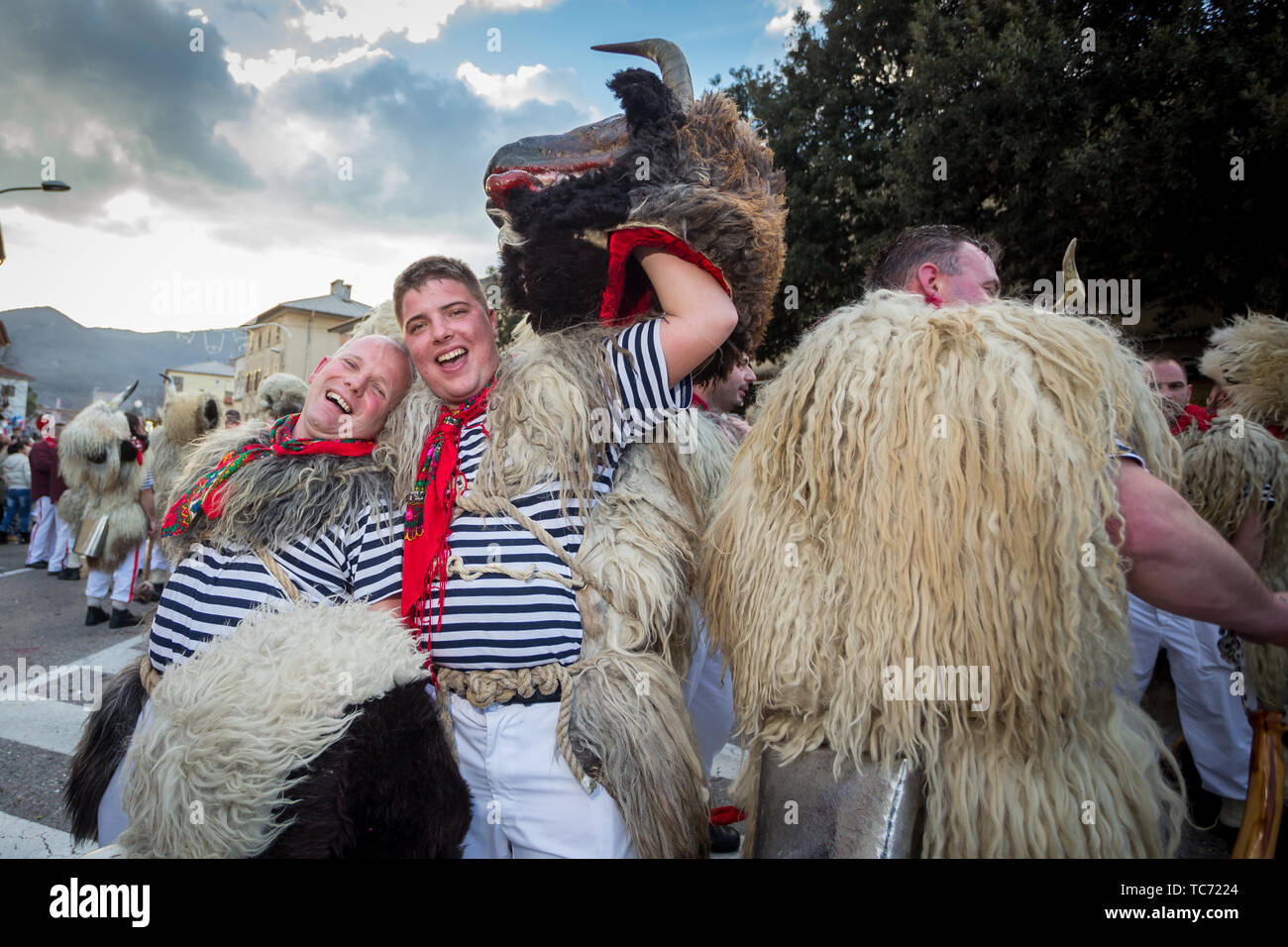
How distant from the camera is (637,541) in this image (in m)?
1.88

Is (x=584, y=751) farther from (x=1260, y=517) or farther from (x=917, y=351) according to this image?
(x=1260, y=517)

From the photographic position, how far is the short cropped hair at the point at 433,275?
7.09 ft

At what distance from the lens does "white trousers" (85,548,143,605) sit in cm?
723

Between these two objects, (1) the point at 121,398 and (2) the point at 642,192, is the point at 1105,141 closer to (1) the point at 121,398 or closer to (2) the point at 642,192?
(2) the point at 642,192

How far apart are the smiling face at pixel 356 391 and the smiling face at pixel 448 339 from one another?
0.18 m

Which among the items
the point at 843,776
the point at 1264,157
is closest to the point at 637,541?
the point at 843,776

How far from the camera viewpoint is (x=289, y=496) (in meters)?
2.06

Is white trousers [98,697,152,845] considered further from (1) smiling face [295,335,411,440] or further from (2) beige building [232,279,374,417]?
(2) beige building [232,279,374,417]

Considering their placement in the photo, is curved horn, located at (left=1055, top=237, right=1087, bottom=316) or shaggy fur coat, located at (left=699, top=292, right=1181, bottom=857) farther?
curved horn, located at (left=1055, top=237, right=1087, bottom=316)

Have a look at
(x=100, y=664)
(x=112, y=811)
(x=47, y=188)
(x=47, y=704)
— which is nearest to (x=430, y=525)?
(x=112, y=811)

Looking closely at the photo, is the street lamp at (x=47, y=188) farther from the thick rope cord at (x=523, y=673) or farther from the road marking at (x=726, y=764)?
the road marking at (x=726, y=764)

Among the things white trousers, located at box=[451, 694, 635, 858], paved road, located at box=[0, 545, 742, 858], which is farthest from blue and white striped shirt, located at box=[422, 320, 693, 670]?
paved road, located at box=[0, 545, 742, 858]

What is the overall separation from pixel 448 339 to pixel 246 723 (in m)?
1.09

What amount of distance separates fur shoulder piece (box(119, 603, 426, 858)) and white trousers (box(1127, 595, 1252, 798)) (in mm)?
3402
